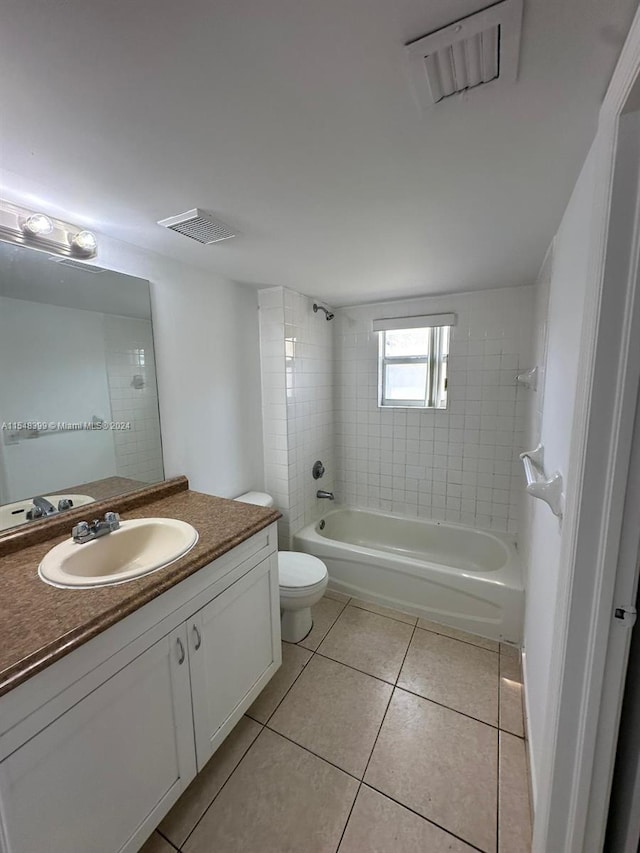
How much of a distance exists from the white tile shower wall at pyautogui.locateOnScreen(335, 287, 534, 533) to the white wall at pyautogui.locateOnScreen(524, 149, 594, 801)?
3.05 ft

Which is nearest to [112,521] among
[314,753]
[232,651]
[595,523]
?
[232,651]

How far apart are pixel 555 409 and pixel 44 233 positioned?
2.01 metres

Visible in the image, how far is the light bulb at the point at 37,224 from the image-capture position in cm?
117

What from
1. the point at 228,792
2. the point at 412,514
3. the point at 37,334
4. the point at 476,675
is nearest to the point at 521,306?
the point at 412,514

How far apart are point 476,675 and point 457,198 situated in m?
2.19

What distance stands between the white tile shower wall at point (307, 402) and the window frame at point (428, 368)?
46cm

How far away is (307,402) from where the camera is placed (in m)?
2.66

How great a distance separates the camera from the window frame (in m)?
2.67

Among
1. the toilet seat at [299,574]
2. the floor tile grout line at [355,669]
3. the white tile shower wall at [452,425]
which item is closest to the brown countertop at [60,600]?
the toilet seat at [299,574]

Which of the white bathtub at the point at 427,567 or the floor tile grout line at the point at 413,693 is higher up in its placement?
the white bathtub at the point at 427,567

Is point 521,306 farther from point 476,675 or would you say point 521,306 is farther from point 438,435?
point 476,675

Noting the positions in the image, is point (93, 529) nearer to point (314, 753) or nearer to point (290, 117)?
point (314, 753)

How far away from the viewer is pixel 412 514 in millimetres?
2893

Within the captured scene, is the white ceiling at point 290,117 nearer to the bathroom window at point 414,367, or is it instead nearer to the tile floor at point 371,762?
the bathroom window at point 414,367
